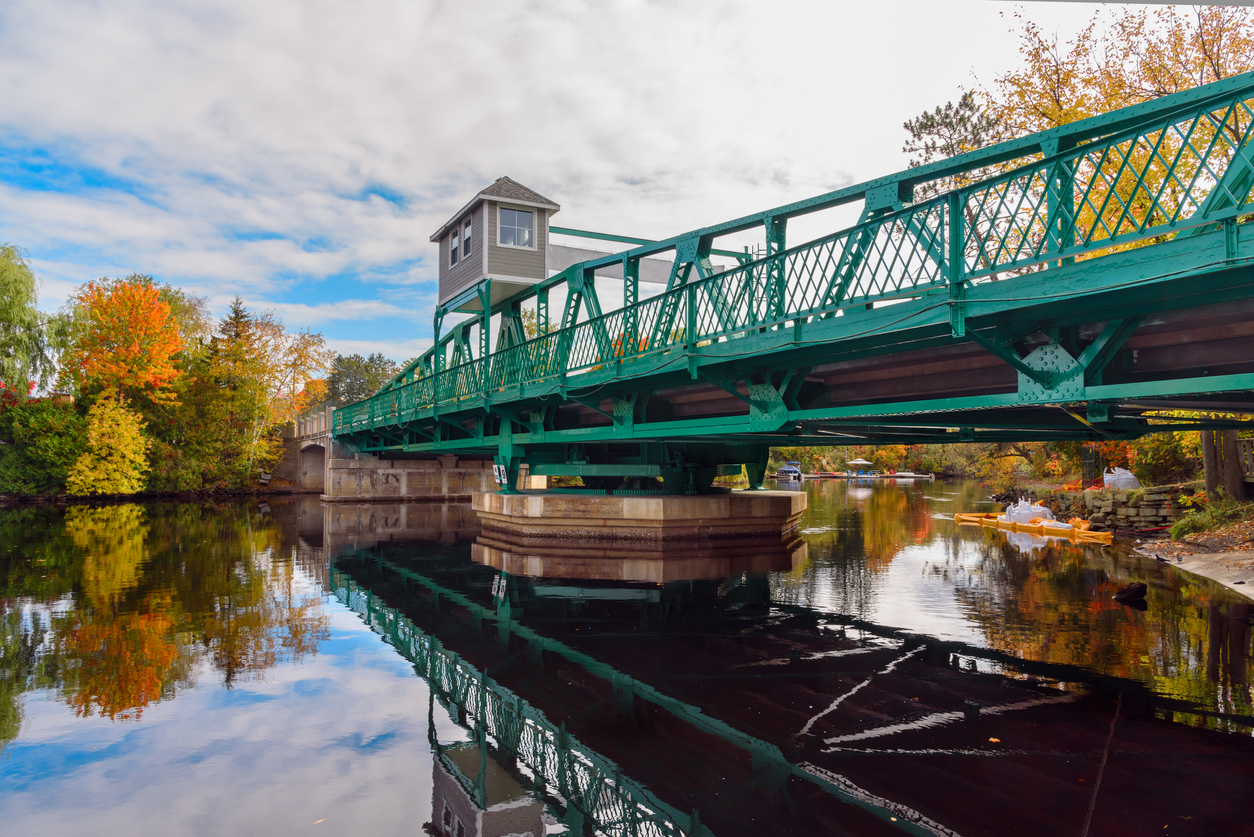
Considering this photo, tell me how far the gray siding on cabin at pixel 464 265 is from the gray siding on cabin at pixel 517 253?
1.11 feet

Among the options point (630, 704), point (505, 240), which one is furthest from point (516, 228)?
point (630, 704)

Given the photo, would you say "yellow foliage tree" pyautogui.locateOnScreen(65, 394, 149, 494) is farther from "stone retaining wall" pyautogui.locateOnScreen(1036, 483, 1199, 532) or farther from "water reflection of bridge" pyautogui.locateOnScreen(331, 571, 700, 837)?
"stone retaining wall" pyautogui.locateOnScreen(1036, 483, 1199, 532)

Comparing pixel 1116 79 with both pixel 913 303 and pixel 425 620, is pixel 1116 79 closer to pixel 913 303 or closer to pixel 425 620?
pixel 913 303

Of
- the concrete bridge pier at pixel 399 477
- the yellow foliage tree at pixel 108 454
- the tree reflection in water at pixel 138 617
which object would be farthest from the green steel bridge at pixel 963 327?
the yellow foliage tree at pixel 108 454

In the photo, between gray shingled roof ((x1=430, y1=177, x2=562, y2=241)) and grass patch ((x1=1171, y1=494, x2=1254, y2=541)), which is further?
gray shingled roof ((x1=430, y1=177, x2=562, y2=241))

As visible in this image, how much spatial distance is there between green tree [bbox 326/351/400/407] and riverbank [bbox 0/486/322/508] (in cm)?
6143

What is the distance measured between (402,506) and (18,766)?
32.0m

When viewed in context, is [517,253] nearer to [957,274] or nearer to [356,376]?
[957,274]

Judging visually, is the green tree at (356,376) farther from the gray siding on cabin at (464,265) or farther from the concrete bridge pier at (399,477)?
the gray siding on cabin at (464,265)

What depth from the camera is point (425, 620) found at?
10523 mm

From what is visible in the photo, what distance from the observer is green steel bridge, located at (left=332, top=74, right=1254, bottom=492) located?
6.23 m

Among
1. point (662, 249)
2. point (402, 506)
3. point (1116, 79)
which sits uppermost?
point (1116, 79)

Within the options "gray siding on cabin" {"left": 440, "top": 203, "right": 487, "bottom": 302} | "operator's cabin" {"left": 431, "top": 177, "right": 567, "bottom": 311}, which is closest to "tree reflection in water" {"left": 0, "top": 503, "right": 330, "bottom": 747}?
"gray siding on cabin" {"left": 440, "top": 203, "right": 487, "bottom": 302}

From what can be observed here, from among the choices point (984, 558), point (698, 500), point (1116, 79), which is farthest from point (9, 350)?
point (1116, 79)
